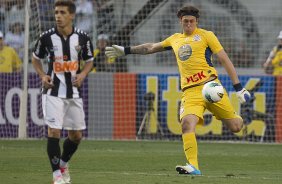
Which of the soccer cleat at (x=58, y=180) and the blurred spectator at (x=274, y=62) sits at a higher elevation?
the blurred spectator at (x=274, y=62)

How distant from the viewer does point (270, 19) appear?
22.1 m

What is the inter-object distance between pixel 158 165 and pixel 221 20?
826 centimetres

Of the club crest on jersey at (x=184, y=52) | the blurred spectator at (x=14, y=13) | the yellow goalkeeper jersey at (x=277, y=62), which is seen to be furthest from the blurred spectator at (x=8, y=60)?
the club crest on jersey at (x=184, y=52)

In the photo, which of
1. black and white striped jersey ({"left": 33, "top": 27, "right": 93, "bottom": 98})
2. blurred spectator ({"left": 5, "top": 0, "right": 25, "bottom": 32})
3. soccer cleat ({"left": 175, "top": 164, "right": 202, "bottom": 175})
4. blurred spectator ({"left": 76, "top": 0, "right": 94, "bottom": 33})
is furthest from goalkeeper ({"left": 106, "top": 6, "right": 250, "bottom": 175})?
blurred spectator ({"left": 76, "top": 0, "right": 94, "bottom": 33})

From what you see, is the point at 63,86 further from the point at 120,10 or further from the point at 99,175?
the point at 120,10

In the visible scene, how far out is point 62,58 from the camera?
1103cm

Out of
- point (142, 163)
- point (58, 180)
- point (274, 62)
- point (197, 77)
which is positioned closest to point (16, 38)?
point (274, 62)

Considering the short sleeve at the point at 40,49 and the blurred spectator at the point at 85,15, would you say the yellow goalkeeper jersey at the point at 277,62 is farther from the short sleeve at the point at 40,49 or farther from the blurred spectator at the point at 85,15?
the short sleeve at the point at 40,49

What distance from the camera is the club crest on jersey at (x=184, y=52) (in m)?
12.2

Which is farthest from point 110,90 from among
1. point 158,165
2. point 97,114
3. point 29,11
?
point 158,165

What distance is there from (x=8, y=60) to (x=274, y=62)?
612cm

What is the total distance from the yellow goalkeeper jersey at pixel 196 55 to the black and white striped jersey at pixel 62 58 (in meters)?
1.62

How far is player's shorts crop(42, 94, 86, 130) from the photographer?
10875 mm

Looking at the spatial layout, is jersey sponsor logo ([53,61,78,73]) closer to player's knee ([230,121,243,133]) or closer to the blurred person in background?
player's knee ([230,121,243,133])
